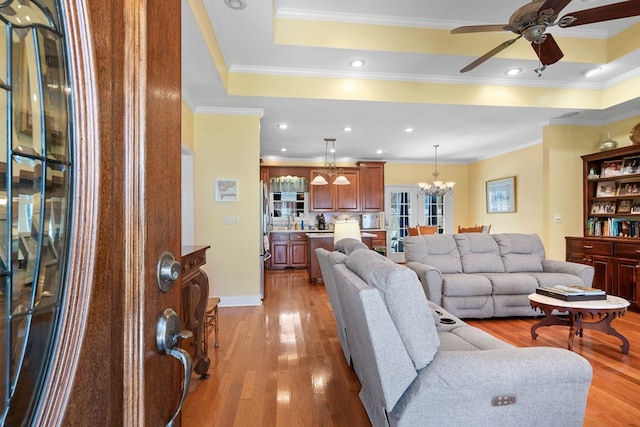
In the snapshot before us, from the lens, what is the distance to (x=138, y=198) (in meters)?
0.50

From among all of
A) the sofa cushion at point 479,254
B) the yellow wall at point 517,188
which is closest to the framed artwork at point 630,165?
the yellow wall at point 517,188

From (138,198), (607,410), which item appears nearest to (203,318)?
(138,198)

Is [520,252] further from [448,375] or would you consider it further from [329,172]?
[329,172]

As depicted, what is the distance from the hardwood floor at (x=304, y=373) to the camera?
1810 mm

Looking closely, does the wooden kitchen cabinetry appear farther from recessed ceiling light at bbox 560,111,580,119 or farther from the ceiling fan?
the ceiling fan

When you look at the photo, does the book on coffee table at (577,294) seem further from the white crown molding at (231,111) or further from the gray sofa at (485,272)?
the white crown molding at (231,111)

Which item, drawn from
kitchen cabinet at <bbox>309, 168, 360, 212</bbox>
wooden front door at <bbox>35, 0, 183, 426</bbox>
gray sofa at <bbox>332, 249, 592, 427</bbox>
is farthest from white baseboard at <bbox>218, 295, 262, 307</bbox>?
wooden front door at <bbox>35, 0, 183, 426</bbox>

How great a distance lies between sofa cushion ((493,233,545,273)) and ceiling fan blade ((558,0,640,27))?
2537mm

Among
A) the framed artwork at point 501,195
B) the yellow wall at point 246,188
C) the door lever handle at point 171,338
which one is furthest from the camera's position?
the framed artwork at point 501,195

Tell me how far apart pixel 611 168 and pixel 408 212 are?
4086mm

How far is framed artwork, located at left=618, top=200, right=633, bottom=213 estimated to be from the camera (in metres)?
4.05

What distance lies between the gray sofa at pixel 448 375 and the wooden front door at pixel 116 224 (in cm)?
89

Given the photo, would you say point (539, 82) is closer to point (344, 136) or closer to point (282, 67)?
point (344, 136)

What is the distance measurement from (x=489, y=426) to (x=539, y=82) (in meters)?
4.33
